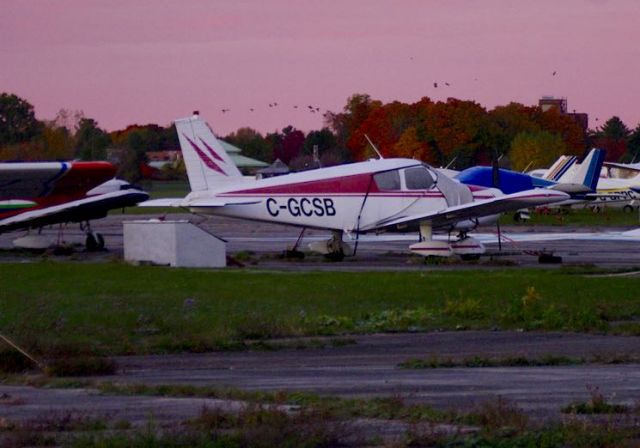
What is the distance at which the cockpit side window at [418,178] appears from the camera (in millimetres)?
28469

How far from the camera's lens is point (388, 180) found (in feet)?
93.6

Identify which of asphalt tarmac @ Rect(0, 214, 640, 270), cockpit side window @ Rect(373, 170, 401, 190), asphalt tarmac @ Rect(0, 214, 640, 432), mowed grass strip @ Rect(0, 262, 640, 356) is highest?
cockpit side window @ Rect(373, 170, 401, 190)

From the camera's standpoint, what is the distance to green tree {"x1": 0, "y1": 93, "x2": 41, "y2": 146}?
9481 centimetres

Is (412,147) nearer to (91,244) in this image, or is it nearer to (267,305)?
(91,244)

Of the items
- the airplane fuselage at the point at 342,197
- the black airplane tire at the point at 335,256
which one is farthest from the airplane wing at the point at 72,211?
the black airplane tire at the point at 335,256

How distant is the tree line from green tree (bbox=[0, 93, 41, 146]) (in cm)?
8

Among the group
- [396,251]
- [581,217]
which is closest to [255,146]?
[581,217]

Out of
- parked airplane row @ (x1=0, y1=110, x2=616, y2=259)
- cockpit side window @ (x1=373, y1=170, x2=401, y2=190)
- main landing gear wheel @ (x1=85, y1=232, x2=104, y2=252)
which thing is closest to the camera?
parked airplane row @ (x1=0, y1=110, x2=616, y2=259)

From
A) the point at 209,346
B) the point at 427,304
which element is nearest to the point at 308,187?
the point at 427,304

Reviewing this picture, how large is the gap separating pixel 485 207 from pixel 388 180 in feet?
8.24

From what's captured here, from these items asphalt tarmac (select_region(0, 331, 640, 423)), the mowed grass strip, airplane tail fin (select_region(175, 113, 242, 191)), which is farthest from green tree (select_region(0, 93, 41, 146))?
asphalt tarmac (select_region(0, 331, 640, 423))

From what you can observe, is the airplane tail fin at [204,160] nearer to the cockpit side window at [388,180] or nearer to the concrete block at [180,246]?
the cockpit side window at [388,180]

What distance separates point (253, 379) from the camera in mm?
12375

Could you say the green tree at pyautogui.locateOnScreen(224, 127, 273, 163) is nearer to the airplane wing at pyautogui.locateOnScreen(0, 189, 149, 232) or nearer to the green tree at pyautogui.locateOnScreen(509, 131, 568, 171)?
the green tree at pyautogui.locateOnScreen(509, 131, 568, 171)
